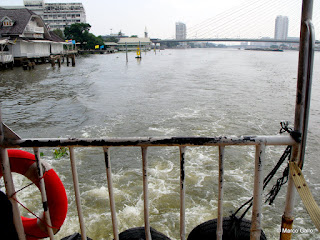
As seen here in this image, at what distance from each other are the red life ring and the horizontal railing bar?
0.21 meters

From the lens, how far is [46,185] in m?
2.07

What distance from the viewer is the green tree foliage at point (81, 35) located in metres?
80.0

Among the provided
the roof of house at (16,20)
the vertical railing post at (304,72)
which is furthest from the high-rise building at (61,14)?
the vertical railing post at (304,72)

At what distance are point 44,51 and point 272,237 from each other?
158 feet

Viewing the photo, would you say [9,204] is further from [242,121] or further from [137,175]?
[242,121]

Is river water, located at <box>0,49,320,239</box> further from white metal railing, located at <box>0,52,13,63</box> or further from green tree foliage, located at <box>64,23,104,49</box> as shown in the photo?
green tree foliage, located at <box>64,23,104,49</box>

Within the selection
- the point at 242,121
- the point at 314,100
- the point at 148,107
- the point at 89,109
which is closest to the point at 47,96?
the point at 89,109

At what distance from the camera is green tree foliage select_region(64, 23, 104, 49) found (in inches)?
3150

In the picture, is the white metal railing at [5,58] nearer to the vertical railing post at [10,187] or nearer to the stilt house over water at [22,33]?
the stilt house over water at [22,33]

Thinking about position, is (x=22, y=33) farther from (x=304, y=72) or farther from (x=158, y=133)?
(x=304, y=72)

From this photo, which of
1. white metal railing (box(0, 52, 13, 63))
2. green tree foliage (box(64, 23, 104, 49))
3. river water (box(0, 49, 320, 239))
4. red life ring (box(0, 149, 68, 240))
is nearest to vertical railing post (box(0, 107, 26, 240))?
red life ring (box(0, 149, 68, 240))

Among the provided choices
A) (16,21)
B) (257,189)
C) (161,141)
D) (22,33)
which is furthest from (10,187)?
(16,21)

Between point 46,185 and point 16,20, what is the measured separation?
44.5 metres

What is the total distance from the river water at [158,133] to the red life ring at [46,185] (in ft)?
8.95
